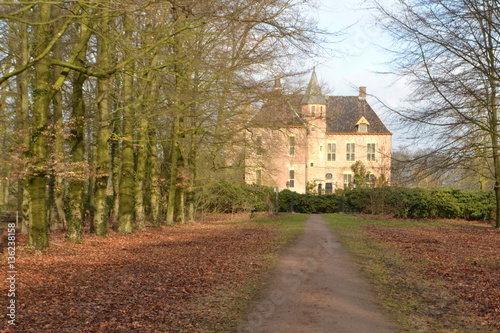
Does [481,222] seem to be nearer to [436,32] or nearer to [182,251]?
[436,32]

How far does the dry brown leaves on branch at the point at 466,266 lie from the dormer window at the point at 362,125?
37308mm

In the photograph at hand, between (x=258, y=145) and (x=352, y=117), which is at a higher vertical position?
(x=352, y=117)

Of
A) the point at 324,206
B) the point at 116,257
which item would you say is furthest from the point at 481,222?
the point at 116,257

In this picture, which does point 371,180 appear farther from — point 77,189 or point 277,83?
point 77,189

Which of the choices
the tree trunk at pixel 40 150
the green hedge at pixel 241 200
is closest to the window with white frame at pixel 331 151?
the green hedge at pixel 241 200

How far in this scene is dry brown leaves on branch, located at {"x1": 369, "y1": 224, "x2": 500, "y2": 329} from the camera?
26.3 ft

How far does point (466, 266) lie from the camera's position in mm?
12195

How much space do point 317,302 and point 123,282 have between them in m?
4.15

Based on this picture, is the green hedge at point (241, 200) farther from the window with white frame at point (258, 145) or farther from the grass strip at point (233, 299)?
the grass strip at point (233, 299)

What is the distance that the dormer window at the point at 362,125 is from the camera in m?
57.0

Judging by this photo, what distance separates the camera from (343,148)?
5666cm

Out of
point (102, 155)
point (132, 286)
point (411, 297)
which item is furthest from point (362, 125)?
point (132, 286)

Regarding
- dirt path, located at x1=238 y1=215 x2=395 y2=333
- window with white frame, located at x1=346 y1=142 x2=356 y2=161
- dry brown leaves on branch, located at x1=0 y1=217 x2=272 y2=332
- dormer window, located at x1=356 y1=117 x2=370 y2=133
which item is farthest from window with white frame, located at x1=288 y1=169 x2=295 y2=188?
dirt path, located at x1=238 y1=215 x2=395 y2=333

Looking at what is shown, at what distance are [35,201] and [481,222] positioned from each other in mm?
30816
